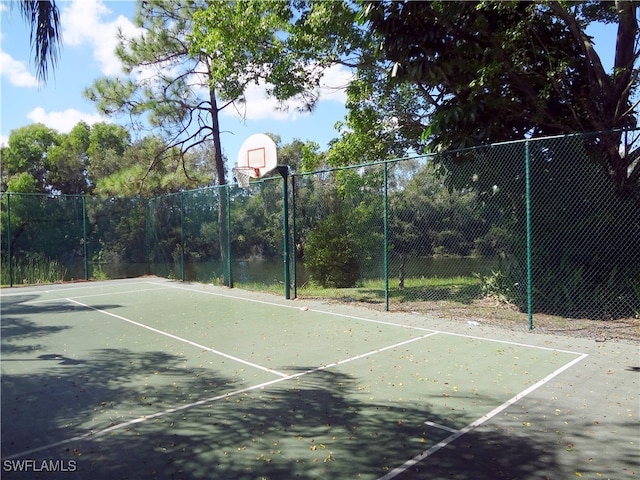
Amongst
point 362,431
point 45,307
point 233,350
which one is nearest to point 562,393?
point 362,431

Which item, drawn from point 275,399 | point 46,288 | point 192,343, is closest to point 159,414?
point 275,399

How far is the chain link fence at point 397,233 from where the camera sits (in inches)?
324

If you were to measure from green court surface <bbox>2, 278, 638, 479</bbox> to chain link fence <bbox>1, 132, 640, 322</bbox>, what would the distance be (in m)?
2.31

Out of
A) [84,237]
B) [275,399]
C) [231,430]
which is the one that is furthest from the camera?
[84,237]

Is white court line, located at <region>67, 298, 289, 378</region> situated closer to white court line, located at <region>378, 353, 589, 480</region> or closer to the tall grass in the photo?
white court line, located at <region>378, 353, 589, 480</region>

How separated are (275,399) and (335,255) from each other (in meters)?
9.02

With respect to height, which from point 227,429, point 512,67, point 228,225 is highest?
point 512,67

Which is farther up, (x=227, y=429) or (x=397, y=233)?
(x=397, y=233)

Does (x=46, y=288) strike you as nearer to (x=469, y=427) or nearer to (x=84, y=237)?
(x=84, y=237)

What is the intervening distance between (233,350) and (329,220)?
24.7 feet

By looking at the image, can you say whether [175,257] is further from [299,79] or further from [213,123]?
[299,79]

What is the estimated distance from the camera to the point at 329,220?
45.2ft

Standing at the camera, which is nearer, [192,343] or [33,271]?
[192,343]

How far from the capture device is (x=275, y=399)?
4.72m
